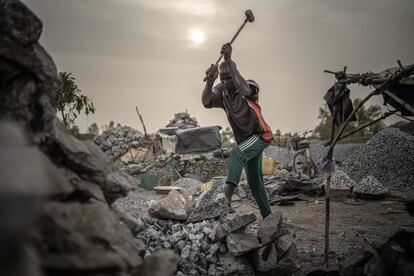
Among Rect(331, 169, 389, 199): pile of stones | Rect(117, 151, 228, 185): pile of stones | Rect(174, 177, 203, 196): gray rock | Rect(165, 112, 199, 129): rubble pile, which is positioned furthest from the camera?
Rect(165, 112, 199, 129): rubble pile

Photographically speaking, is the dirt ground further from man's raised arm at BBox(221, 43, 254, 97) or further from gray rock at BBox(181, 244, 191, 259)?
man's raised arm at BBox(221, 43, 254, 97)

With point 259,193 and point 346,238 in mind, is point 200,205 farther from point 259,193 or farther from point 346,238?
point 346,238

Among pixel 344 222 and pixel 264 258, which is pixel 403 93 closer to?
pixel 264 258

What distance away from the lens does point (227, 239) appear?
2873mm

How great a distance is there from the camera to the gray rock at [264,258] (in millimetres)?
2779

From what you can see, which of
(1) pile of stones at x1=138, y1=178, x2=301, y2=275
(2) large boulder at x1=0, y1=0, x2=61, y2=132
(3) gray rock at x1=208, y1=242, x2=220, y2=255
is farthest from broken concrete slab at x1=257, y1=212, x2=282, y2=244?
(2) large boulder at x1=0, y1=0, x2=61, y2=132

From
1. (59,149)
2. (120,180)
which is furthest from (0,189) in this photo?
(120,180)

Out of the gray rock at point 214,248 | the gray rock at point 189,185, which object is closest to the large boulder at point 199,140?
A: the gray rock at point 189,185

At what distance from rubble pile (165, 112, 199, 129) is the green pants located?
14327 millimetres

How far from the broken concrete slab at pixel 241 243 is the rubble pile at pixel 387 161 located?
7.01 metres

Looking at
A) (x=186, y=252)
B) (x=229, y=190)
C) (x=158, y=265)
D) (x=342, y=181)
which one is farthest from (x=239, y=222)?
(x=342, y=181)

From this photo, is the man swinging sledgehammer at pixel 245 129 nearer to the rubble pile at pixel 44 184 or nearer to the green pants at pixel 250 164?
the green pants at pixel 250 164

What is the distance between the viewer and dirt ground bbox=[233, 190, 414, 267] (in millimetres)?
3498

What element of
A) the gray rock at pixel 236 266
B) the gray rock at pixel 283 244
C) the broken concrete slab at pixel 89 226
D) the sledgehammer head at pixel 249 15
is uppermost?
the sledgehammer head at pixel 249 15
